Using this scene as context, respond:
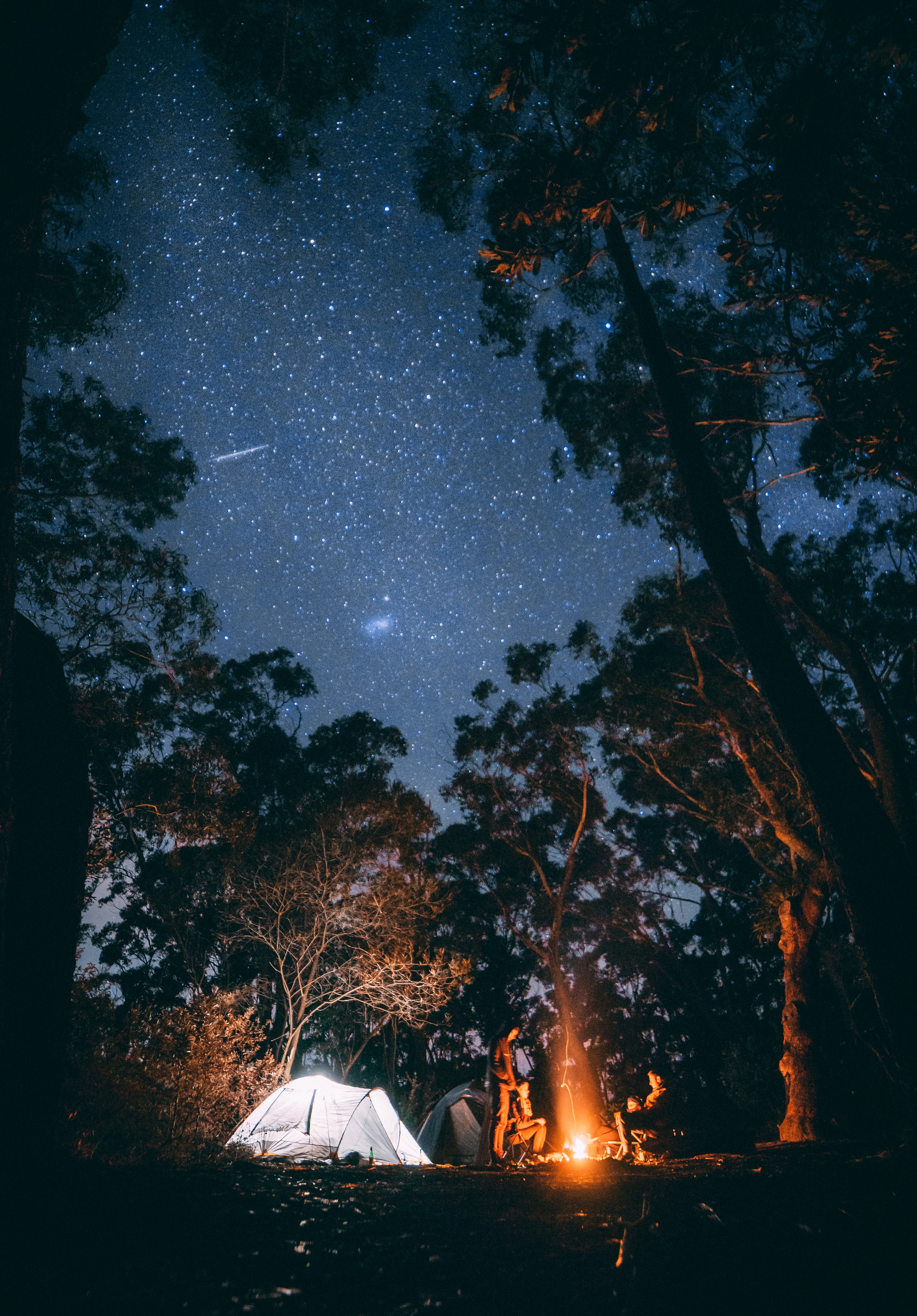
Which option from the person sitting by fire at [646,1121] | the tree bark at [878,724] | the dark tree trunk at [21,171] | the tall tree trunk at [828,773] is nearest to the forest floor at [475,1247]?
the tall tree trunk at [828,773]

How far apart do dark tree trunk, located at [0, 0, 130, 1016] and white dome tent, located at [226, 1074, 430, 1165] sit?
10238 millimetres

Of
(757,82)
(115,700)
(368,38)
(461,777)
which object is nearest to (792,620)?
(757,82)

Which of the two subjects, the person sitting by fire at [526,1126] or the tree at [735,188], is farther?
the person sitting by fire at [526,1126]

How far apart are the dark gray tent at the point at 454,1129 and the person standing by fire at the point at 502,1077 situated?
8.81 meters

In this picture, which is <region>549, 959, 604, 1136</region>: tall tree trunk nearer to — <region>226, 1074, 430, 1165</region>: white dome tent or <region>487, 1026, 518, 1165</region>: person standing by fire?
<region>226, 1074, 430, 1165</region>: white dome tent

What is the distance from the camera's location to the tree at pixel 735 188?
13.2 feet

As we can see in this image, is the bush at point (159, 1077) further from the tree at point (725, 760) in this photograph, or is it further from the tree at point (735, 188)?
the tree at point (725, 760)

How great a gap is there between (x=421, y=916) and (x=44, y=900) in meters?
11.7

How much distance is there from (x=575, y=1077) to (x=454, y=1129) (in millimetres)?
3999

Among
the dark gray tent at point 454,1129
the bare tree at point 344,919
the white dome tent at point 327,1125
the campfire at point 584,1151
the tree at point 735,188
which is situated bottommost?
the dark gray tent at point 454,1129

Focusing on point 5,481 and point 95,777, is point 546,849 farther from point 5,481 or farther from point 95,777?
point 5,481

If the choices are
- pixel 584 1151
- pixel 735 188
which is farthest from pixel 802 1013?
pixel 735 188

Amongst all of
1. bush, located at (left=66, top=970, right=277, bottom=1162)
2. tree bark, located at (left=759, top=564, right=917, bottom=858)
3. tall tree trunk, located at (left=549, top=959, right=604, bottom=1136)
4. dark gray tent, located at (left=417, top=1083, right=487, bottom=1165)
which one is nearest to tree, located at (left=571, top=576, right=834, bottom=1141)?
tree bark, located at (left=759, top=564, right=917, bottom=858)

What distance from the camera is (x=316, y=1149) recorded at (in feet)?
32.5
